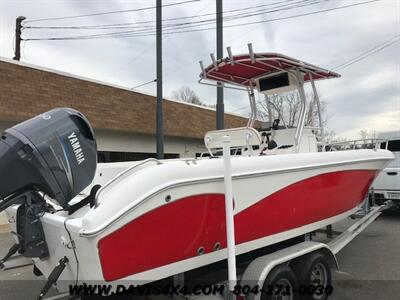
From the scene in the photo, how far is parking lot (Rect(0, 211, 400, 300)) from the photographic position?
4.79 meters

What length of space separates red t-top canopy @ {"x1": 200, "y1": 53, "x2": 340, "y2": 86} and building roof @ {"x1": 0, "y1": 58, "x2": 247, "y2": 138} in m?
5.33

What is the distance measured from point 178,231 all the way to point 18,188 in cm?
128

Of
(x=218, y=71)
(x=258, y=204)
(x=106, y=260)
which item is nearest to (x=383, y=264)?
(x=258, y=204)

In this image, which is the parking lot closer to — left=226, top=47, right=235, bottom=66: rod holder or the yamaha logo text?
the yamaha logo text

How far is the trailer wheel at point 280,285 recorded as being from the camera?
11.7ft

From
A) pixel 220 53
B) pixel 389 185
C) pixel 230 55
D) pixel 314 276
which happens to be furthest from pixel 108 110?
pixel 314 276

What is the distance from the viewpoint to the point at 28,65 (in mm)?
9828

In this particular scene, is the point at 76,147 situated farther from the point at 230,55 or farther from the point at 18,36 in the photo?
the point at 18,36

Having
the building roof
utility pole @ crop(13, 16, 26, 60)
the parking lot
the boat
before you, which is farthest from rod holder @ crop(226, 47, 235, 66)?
utility pole @ crop(13, 16, 26, 60)

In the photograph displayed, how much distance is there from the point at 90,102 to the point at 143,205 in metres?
8.99

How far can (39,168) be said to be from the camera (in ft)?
10.1

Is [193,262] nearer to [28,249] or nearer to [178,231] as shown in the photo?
[178,231]

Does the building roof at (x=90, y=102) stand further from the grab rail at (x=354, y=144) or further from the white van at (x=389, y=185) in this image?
the white van at (x=389, y=185)

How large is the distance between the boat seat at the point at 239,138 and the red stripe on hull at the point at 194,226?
0.88 metres
